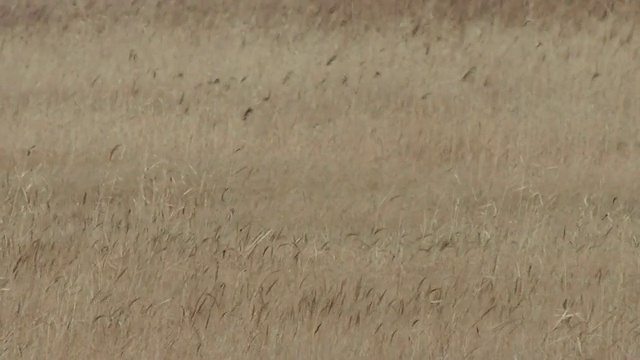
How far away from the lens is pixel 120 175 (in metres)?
6.45

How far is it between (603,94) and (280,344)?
5505 millimetres

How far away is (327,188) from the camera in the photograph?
6.18m

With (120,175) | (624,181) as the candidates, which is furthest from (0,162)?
(624,181)

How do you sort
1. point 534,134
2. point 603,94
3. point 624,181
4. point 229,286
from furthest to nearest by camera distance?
point 603,94, point 534,134, point 624,181, point 229,286

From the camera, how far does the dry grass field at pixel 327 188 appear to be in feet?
12.3

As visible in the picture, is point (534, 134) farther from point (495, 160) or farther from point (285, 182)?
point (285, 182)

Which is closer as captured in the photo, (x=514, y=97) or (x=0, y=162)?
(x=0, y=162)

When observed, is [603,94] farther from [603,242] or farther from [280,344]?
[280,344]

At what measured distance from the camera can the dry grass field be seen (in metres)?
3.76

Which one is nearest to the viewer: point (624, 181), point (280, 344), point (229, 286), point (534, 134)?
point (280, 344)

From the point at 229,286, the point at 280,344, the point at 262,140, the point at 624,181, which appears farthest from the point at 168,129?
the point at 280,344

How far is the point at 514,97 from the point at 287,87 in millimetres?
1804

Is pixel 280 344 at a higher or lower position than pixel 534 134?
higher

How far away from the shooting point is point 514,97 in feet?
28.2
